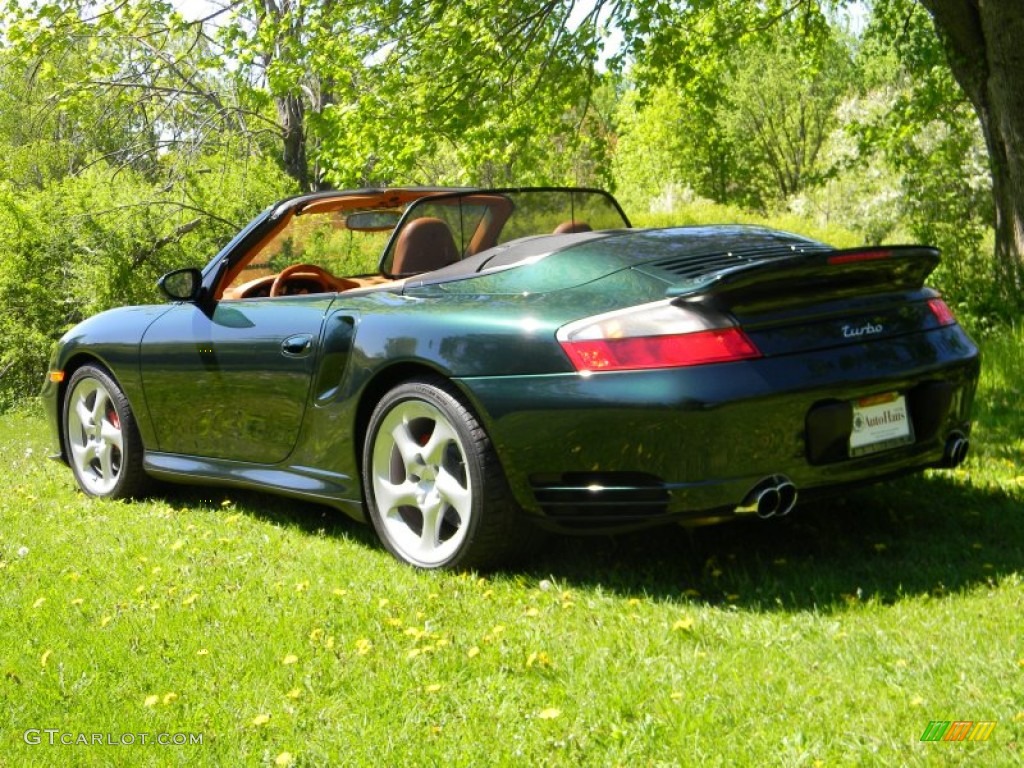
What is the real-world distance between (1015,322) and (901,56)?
648 centimetres

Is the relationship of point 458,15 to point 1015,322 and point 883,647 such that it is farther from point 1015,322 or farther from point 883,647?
point 883,647

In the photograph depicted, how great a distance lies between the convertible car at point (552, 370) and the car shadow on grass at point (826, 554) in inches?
12.0

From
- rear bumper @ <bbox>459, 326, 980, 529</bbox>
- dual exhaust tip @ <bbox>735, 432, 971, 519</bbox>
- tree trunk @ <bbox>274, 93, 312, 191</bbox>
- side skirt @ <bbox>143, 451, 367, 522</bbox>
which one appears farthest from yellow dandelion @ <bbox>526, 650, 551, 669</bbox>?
tree trunk @ <bbox>274, 93, 312, 191</bbox>

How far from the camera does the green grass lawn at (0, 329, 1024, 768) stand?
115 inches

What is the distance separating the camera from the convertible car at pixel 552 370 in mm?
3793

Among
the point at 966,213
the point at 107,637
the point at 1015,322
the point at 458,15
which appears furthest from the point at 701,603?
the point at 966,213

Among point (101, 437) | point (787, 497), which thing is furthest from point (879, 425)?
point (101, 437)

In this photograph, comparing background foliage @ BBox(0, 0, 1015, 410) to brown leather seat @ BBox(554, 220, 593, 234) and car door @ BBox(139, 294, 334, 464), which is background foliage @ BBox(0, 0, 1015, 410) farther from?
car door @ BBox(139, 294, 334, 464)

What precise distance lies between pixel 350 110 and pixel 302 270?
8.17m

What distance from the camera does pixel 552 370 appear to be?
3920 millimetres

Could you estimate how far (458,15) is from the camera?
464 inches


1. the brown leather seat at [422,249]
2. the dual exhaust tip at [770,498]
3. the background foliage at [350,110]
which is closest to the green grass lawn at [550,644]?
the dual exhaust tip at [770,498]

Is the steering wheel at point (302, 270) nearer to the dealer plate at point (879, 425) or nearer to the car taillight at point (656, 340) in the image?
the car taillight at point (656, 340)

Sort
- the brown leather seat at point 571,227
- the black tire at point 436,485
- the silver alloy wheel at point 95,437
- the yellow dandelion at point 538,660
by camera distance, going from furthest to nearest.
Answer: the silver alloy wheel at point 95,437, the brown leather seat at point 571,227, the black tire at point 436,485, the yellow dandelion at point 538,660
